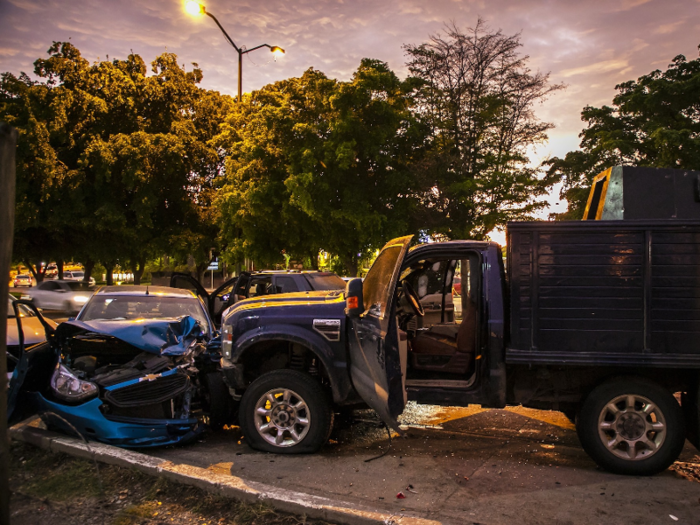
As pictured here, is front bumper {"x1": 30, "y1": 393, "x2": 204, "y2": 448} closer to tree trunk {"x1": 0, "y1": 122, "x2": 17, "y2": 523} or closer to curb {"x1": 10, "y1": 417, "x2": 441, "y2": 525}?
curb {"x1": 10, "y1": 417, "x2": 441, "y2": 525}

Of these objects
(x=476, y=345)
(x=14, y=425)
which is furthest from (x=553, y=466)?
(x=14, y=425)

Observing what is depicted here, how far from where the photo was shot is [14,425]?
5.73m

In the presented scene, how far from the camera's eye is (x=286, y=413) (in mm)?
5258

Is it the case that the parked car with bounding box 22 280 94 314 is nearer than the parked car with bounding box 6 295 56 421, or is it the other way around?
the parked car with bounding box 6 295 56 421

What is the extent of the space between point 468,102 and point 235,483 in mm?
16726

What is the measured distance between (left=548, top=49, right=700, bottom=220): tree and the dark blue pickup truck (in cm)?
1733

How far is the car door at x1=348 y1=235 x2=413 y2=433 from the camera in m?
4.66

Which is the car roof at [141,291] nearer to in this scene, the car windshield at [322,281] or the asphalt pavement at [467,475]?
the car windshield at [322,281]

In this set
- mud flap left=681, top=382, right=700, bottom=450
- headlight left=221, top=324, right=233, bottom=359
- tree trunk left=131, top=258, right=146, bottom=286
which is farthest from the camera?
tree trunk left=131, top=258, right=146, bottom=286

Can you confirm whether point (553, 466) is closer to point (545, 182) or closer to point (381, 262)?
point (381, 262)

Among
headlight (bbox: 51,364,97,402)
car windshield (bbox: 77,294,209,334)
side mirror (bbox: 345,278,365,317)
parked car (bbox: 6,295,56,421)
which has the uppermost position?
side mirror (bbox: 345,278,365,317)

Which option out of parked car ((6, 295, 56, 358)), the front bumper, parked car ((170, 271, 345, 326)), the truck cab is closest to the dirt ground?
the front bumper

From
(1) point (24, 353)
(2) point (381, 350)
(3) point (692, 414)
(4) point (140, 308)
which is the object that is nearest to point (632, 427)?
(3) point (692, 414)

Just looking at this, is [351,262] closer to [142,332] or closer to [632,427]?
[142,332]
